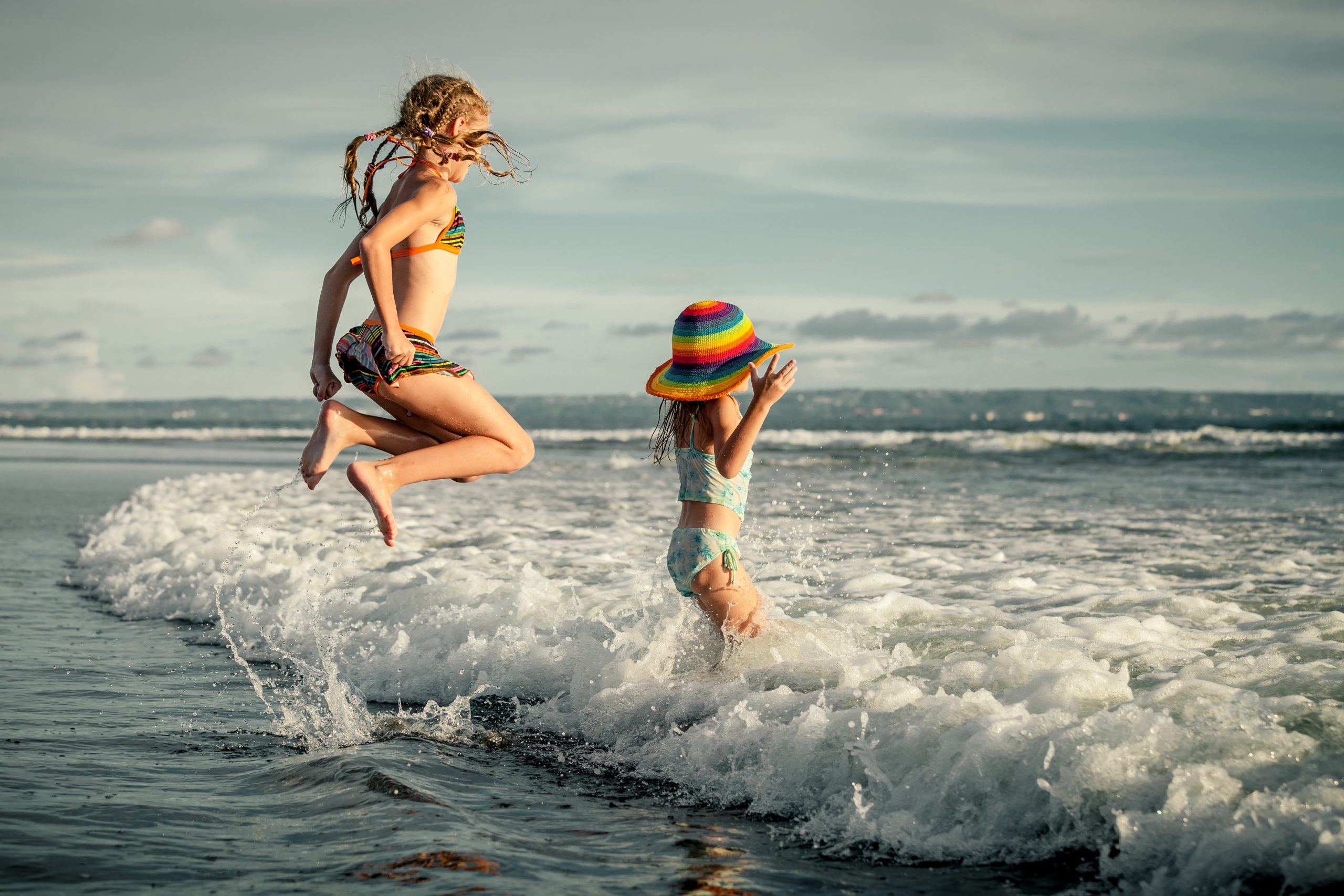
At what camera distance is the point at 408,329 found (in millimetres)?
4488

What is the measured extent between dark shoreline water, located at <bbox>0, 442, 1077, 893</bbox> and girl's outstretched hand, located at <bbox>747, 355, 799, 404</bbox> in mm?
1631

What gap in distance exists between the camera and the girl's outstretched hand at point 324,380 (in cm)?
480

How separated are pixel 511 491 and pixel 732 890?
472 inches

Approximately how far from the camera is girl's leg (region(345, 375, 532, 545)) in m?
4.41

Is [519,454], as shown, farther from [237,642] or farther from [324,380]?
[237,642]

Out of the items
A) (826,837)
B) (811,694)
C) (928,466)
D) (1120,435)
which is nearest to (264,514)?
(811,694)

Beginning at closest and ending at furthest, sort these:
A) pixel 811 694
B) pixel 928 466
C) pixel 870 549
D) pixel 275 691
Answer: pixel 811 694
pixel 275 691
pixel 870 549
pixel 928 466

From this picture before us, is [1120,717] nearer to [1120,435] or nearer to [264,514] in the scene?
[264,514]

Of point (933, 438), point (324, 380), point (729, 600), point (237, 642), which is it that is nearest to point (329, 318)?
point (324, 380)

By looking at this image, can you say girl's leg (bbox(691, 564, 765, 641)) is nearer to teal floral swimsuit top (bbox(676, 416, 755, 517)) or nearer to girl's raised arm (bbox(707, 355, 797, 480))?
teal floral swimsuit top (bbox(676, 416, 755, 517))

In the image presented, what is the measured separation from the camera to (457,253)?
15.3 ft

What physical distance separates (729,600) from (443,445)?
1485 mm

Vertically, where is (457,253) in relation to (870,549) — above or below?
above

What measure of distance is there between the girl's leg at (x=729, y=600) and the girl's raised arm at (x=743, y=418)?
0.47 metres
